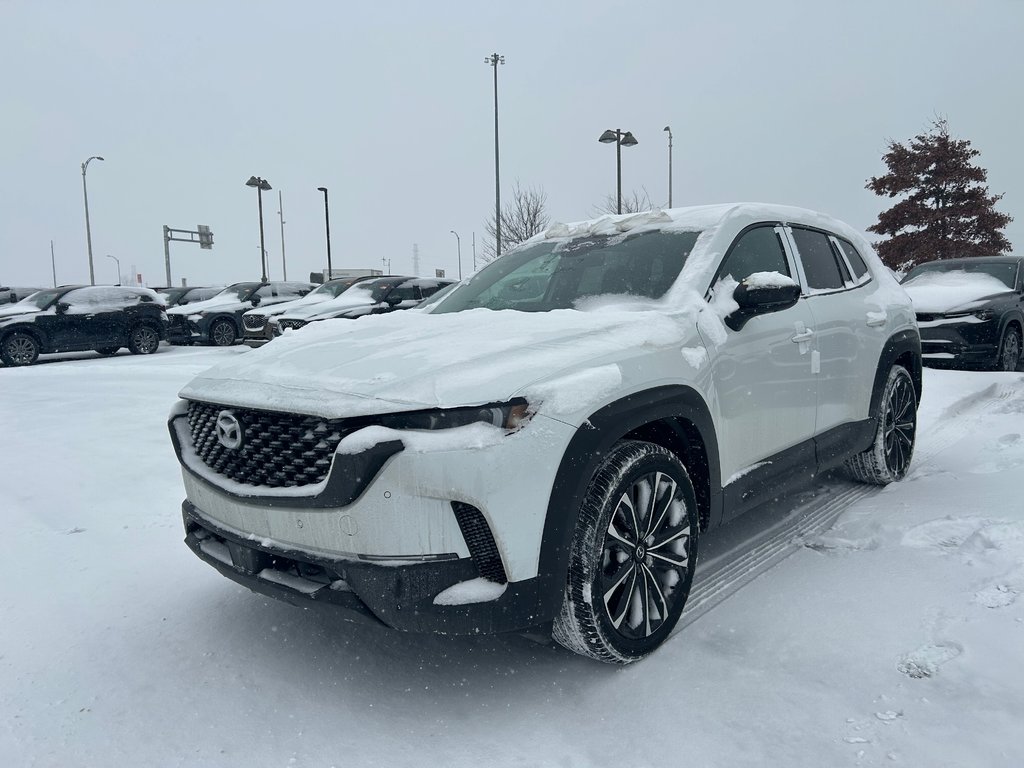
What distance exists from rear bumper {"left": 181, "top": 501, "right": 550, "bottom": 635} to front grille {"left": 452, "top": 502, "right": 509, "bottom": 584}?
0.09 ft

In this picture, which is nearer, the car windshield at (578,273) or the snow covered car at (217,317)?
the car windshield at (578,273)

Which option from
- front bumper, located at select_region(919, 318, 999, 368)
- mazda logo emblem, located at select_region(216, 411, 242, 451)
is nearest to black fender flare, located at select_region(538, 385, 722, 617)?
mazda logo emblem, located at select_region(216, 411, 242, 451)

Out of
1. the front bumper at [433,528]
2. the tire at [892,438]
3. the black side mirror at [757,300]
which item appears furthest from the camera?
the tire at [892,438]

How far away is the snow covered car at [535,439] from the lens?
2154 millimetres

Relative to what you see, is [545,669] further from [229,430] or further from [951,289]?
[951,289]

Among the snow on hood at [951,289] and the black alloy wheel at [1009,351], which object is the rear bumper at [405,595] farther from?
the black alloy wheel at [1009,351]

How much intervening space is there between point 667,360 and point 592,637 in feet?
3.31

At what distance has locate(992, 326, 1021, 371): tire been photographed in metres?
9.45

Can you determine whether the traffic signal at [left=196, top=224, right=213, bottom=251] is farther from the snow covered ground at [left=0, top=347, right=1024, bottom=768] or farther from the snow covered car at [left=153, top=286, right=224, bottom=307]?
the snow covered ground at [left=0, top=347, right=1024, bottom=768]

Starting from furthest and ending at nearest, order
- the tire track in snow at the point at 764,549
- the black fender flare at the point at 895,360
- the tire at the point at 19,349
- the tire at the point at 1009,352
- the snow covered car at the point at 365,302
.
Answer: the tire at the point at 19,349
the snow covered car at the point at 365,302
the tire at the point at 1009,352
the black fender flare at the point at 895,360
the tire track in snow at the point at 764,549

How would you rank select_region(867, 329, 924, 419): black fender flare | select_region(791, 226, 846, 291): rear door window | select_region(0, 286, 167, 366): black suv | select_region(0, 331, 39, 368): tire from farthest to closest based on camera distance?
select_region(0, 286, 167, 366): black suv < select_region(0, 331, 39, 368): tire < select_region(867, 329, 924, 419): black fender flare < select_region(791, 226, 846, 291): rear door window

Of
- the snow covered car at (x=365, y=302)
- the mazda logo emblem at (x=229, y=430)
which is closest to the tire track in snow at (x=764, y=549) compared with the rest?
the mazda logo emblem at (x=229, y=430)

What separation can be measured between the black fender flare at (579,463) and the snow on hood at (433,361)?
0.11m

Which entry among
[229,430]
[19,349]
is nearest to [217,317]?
[19,349]
